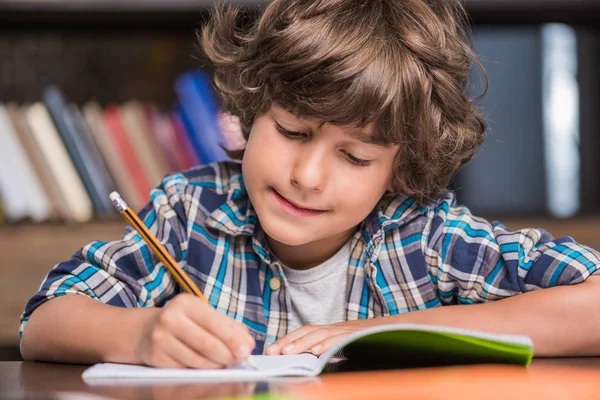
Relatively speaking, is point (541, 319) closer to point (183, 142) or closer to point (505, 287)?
point (505, 287)

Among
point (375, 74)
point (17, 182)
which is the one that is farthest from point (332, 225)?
point (17, 182)

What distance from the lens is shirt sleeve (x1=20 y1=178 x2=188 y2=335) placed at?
34.4 inches

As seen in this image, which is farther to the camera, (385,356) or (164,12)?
(164,12)

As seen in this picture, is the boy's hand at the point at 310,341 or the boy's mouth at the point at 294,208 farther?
the boy's mouth at the point at 294,208

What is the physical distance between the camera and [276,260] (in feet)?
3.41

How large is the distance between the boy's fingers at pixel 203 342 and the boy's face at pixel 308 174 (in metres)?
0.26

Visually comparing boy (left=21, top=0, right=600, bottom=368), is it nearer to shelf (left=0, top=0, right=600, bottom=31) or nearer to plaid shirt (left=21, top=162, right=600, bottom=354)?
plaid shirt (left=21, top=162, right=600, bottom=354)

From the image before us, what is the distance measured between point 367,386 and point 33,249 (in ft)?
4.26

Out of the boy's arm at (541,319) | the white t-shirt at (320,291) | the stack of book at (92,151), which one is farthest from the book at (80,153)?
the boy's arm at (541,319)

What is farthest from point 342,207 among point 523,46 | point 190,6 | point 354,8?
point 523,46

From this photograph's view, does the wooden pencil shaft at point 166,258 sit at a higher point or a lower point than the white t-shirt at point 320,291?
higher

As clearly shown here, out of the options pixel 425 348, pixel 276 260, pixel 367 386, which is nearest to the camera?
pixel 367 386

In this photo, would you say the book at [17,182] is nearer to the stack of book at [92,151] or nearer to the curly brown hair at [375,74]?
the stack of book at [92,151]

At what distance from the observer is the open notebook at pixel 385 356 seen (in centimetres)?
62
